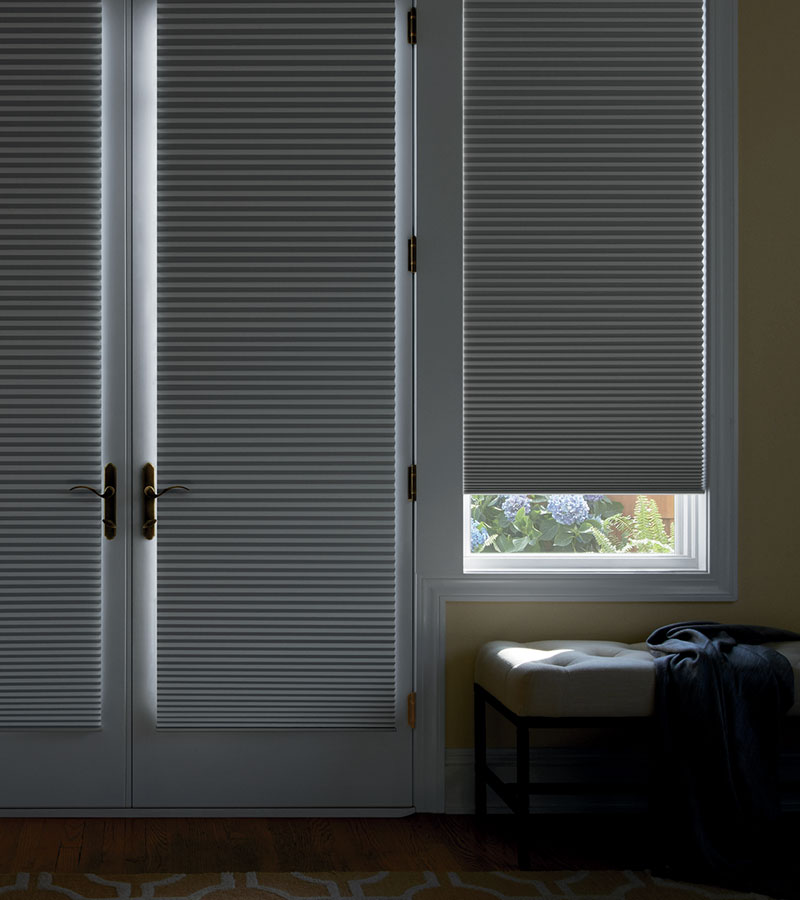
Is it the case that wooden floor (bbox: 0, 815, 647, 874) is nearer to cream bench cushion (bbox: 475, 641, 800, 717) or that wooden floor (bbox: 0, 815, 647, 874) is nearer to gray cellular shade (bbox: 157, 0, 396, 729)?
gray cellular shade (bbox: 157, 0, 396, 729)

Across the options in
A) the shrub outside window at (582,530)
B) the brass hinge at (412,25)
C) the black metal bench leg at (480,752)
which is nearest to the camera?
the black metal bench leg at (480,752)

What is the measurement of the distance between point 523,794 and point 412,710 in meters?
0.56

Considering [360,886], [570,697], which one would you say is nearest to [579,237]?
[570,697]

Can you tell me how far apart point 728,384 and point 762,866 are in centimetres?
142

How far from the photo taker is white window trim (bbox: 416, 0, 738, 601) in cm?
287

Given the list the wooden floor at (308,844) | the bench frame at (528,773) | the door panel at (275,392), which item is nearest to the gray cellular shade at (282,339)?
the door panel at (275,392)

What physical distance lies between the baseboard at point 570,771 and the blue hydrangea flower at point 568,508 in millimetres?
735

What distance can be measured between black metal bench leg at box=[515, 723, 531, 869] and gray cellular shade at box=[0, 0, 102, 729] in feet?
4.38

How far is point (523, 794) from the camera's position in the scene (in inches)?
93.5

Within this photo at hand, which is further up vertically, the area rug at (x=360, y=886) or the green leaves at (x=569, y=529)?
the green leaves at (x=569, y=529)

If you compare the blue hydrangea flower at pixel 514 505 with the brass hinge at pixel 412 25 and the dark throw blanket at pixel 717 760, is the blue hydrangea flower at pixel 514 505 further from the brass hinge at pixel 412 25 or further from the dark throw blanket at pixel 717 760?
the brass hinge at pixel 412 25

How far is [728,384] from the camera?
2.91m

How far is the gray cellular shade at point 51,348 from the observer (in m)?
2.82

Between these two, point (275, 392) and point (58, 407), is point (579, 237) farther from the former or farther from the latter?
point (58, 407)
